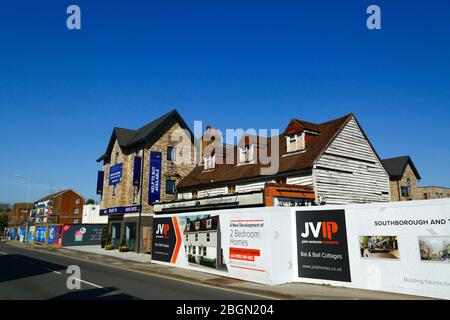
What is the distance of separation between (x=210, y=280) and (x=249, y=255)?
2034mm

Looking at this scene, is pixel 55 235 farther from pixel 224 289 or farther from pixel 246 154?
pixel 224 289

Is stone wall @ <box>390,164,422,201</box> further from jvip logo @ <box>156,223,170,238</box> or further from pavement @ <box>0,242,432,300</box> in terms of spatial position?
pavement @ <box>0,242,432,300</box>

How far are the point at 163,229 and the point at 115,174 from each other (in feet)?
56.4

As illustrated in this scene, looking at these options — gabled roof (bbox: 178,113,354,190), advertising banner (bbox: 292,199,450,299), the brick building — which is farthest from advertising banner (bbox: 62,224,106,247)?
advertising banner (bbox: 292,199,450,299)

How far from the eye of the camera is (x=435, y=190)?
4434 centimetres

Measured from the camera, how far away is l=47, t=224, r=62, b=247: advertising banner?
145ft

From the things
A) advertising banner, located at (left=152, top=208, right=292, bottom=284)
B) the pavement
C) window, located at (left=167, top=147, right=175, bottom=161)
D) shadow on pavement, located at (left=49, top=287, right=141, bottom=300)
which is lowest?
the pavement

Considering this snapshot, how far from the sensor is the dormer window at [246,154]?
88.2 feet

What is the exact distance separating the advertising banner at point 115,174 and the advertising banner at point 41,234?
21406mm

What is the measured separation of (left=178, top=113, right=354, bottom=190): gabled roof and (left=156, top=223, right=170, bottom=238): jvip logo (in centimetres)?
718

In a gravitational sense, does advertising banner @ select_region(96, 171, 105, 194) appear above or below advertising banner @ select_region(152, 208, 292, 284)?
above

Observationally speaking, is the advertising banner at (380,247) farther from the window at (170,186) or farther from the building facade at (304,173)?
the window at (170,186)
